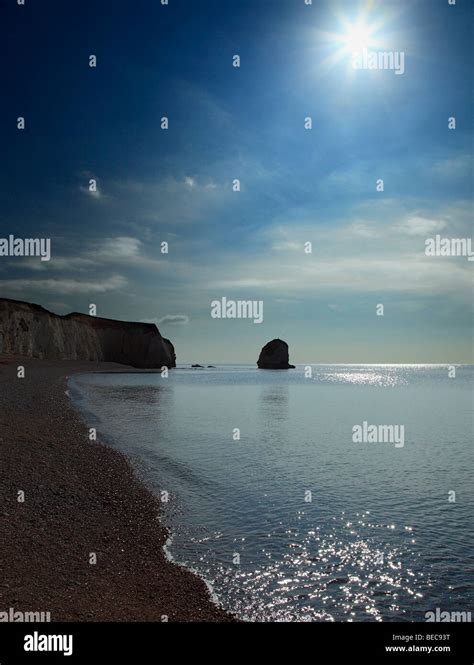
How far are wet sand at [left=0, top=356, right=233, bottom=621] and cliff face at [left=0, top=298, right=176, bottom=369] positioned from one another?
9557 centimetres

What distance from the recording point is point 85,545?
8914 millimetres

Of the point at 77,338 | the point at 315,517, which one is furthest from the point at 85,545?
the point at 77,338

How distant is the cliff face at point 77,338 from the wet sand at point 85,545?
314 ft

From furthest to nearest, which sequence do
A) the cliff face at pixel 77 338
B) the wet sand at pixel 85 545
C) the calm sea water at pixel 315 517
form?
the cliff face at pixel 77 338
the calm sea water at pixel 315 517
the wet sand at pixel 85 545

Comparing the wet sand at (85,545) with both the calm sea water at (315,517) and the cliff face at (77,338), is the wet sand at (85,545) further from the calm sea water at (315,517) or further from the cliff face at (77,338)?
the cliff face at (77,338)

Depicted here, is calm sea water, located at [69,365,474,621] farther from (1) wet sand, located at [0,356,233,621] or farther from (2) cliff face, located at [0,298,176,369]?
(2) cliff face, located at [0,298,176,369]

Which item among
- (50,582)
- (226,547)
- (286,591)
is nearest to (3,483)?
(50,582)

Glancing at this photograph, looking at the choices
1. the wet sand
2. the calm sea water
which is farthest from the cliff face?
the wet sand

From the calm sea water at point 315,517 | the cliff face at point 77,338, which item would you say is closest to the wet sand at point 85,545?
the calm sea water at point 315,517

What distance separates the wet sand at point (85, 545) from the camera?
6758 mm

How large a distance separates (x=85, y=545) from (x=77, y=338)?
128 m

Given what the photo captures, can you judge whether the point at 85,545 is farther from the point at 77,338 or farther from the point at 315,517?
the point at 77,338
